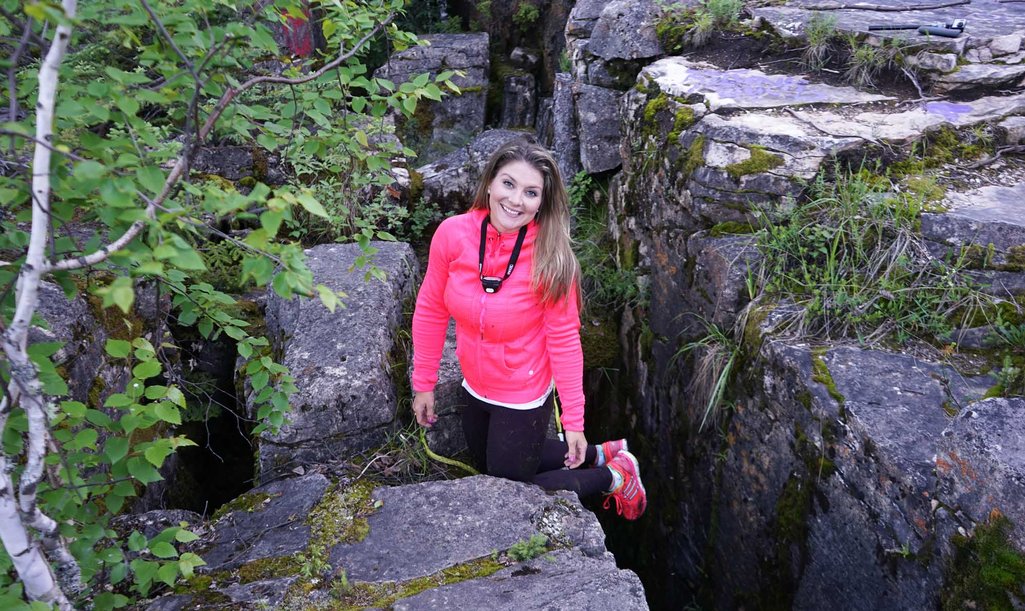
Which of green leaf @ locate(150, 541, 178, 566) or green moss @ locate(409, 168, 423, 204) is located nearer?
green leaf @ locate(150, 541, 178, 566)

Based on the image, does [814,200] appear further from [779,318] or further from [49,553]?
[49,553]

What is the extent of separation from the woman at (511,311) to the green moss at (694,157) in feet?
3.91

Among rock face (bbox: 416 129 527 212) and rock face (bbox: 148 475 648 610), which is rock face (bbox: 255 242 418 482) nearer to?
rock face (bbox: 148 475 648 610)

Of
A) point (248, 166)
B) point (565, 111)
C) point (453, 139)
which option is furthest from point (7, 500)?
point (453, 139)

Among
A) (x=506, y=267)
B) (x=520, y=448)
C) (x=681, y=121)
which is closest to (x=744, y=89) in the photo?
(x=681, y=121)

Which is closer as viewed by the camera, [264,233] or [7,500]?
[264,233]

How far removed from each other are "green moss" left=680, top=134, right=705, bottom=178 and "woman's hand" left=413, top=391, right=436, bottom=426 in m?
1.99

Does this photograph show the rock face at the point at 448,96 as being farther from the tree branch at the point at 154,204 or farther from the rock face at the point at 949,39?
the tree branch at the point at 154,204

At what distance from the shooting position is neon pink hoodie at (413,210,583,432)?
3.00 m

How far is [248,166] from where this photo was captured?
19.1 ft

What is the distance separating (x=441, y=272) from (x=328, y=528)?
4.04 ft

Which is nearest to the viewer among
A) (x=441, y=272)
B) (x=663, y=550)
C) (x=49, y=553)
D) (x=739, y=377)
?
(x=49, y=553)

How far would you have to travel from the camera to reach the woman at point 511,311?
2.97 meters

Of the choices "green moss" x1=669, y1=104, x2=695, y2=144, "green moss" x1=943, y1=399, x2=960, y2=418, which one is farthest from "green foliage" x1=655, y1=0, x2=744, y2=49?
"green moss" x1=943, y1=399, x2=960, y2=418
